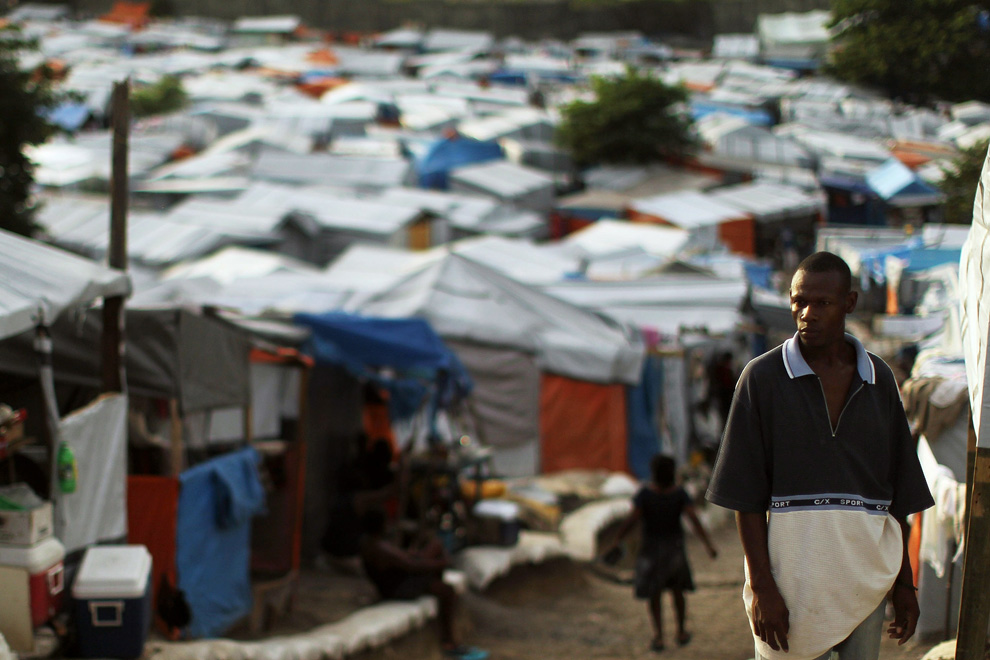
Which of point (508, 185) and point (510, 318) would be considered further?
point (508, 185)

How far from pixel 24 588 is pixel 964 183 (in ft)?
33.0

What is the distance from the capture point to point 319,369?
8.95m

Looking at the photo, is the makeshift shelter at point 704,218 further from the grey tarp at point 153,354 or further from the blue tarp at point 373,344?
the grey tarp at point 153,354

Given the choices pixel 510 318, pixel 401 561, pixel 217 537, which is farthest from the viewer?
pixel 510 318

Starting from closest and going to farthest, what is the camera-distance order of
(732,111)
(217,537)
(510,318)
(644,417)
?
(217,537) → (510,318) → (644,417) → (732,111)

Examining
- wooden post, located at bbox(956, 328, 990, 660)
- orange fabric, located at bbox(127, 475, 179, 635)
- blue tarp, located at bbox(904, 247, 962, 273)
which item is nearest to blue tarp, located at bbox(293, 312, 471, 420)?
orange fabric, located at bbox(127, 475, 179, 635)

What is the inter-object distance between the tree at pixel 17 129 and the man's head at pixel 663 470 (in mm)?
8250

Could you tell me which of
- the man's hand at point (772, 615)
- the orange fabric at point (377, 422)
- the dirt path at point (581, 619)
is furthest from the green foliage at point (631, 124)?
the man's hand at point (772, 615)

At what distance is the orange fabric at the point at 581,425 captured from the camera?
12031 millimetres

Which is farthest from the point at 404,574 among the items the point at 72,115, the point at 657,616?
the point at 72,115

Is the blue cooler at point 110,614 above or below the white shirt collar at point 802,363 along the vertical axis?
below

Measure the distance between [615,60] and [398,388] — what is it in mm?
50483

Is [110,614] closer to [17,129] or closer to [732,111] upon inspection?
[17,129]

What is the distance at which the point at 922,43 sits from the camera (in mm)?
7953
